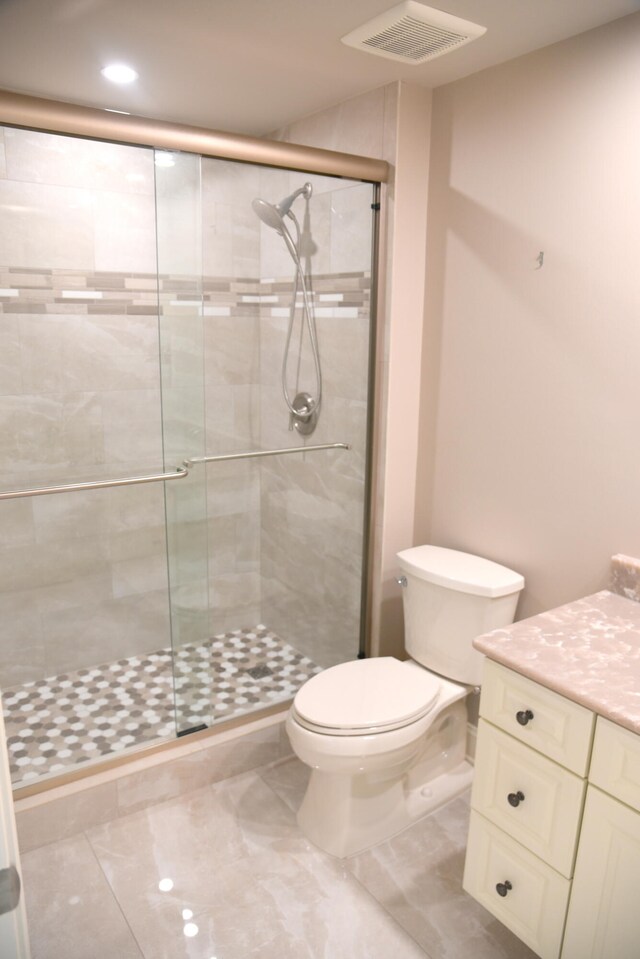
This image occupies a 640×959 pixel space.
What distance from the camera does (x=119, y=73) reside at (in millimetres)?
2264

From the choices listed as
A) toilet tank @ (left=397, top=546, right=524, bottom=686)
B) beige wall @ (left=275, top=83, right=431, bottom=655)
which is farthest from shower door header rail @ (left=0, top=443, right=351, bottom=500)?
toilet tank @ (left=397, top=546, right=524, bottom=686)

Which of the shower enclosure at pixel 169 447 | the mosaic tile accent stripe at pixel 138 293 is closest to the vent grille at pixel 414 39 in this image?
the shower enclosure at pixel 169 447

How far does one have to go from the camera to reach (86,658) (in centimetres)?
299

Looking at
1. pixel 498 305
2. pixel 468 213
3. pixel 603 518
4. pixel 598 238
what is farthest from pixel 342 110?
pixel 603 518

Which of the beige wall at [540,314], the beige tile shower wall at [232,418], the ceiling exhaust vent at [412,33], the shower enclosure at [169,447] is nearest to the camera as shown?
the ceiling exhaust vent at [412,33]

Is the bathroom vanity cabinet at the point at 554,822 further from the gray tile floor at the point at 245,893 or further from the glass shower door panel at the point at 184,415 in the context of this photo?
the glass shower door panel at the point at 184,415

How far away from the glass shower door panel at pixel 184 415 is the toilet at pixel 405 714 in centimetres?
50

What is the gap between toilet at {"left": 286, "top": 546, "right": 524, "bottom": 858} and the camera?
200 centimetres

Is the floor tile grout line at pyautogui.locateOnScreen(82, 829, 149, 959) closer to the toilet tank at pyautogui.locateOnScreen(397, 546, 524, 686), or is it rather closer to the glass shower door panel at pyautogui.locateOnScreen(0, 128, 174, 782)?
the glass shower door panel at pyautogui.locateOnScreen(0, 128, 174, 782)

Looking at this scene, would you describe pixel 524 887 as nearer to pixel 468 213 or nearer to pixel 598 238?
pixel 598 238

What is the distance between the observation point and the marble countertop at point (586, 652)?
4.69 ft

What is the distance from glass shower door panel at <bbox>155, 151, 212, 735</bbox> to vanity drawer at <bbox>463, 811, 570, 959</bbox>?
105 centimetres

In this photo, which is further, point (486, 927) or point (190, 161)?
point (190, 161)

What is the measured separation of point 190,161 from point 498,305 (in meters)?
1.01
